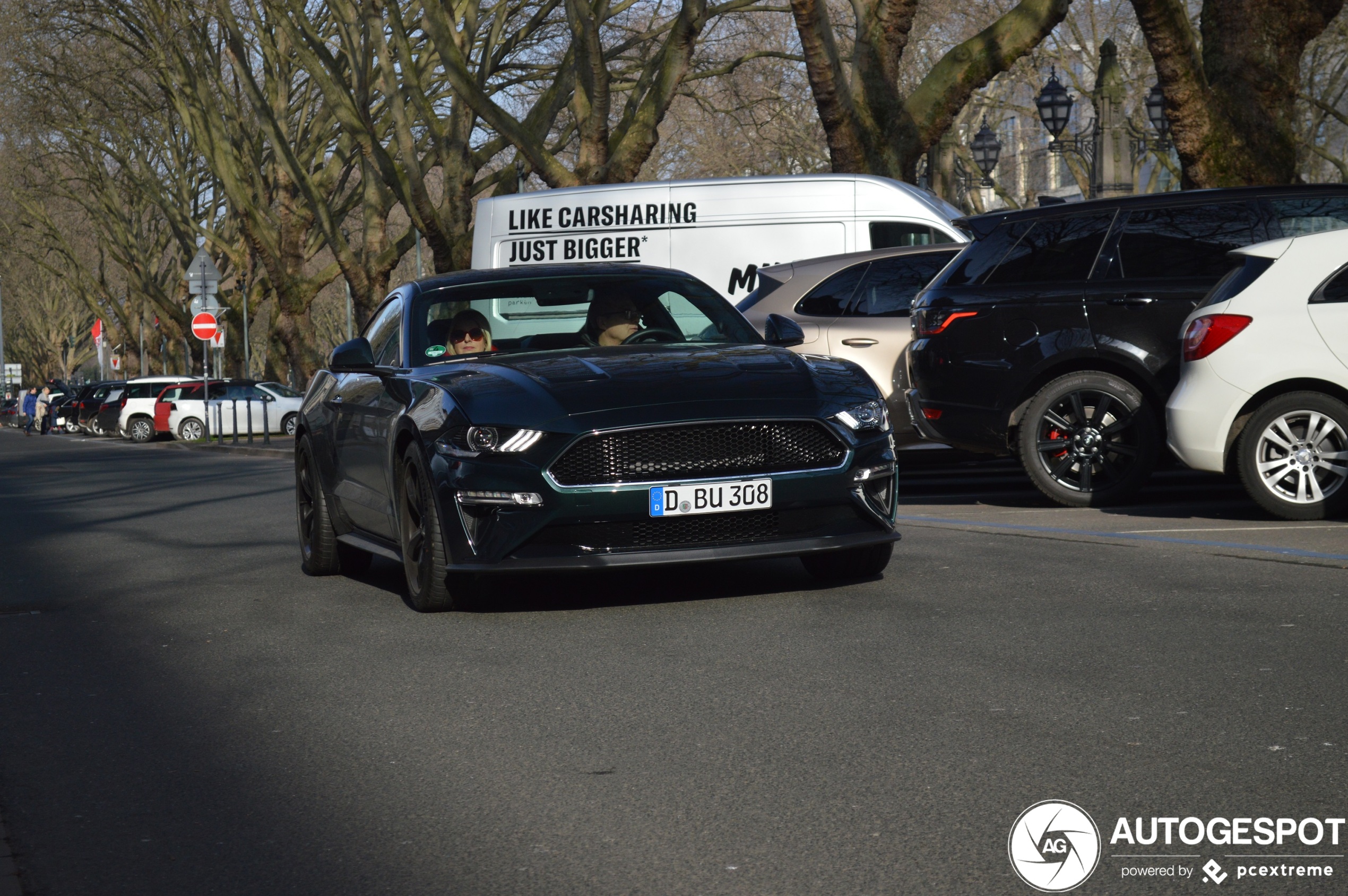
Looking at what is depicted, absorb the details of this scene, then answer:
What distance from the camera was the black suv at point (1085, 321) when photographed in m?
10.6

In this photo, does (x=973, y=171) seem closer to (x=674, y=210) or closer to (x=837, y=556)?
(x=674, y=210)

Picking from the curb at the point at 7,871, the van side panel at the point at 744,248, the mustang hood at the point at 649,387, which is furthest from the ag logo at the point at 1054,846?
the van side panel at the point at 744,248

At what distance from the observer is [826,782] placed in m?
4.41

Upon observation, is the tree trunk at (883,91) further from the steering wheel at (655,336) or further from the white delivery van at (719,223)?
the steering wheel at (655,336)

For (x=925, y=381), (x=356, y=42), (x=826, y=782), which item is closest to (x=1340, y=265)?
(x=925, y=381)

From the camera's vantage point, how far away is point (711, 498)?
6.92 metres

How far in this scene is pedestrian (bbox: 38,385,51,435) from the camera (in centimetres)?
5906

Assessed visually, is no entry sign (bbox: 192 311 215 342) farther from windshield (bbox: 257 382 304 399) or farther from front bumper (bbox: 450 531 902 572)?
front bumper (bbox: 450 531 902 572)

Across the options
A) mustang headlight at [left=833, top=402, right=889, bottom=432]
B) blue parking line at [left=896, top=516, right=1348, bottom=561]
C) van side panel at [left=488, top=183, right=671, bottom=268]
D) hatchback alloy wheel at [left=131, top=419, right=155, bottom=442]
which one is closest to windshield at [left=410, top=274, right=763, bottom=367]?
mustang headlight at [left=833, top=402, right=889, bottom=432]

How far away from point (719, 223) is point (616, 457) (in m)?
10.4

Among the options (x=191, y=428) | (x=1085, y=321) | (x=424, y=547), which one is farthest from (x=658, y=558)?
(x=191, y=428)

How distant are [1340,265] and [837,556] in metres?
3.69

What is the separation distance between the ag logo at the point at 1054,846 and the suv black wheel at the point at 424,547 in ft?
11.8
